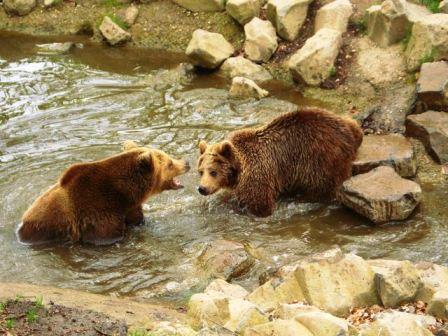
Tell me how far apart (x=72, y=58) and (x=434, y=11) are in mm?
7441

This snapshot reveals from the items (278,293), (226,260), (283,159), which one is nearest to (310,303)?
(278,293)

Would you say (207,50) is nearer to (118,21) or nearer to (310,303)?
(118,21)

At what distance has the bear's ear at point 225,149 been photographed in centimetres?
869

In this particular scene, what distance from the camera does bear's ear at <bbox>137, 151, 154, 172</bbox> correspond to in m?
8.02

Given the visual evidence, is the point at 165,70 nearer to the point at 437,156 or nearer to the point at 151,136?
the point at 151,136

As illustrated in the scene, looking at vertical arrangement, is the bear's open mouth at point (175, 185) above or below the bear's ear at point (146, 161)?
below

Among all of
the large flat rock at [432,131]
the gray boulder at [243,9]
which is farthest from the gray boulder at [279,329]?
the gray boulder at [243,9]

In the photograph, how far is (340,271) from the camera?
246 inches

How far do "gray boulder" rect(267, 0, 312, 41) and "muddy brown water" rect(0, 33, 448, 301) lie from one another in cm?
128

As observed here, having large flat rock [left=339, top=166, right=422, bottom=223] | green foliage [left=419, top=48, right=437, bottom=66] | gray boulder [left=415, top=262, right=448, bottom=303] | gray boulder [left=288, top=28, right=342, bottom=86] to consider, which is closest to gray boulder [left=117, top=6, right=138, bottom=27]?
gray boulder [left=288, top=28, right=342, bottom=86]

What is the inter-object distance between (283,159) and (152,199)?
1858mm

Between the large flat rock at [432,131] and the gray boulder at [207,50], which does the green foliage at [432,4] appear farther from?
the gray boulder at [207,50]

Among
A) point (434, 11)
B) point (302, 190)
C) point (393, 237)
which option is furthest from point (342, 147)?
point (434, 11)

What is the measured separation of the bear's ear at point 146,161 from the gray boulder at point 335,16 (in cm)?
588
